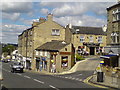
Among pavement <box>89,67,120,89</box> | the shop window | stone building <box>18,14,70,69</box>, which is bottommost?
pavement <box>89,67,120,89</box>

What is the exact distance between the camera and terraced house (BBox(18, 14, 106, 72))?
1425 inches

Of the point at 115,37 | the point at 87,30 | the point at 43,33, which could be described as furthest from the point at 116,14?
the point at 87,30

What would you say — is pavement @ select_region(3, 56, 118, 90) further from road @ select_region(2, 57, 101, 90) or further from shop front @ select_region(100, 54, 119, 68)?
shop front @ select_region(100, 54, 119, 68)

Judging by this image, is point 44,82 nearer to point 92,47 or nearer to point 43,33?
point 43,33

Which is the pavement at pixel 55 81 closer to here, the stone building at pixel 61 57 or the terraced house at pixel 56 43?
the stone building at pixel 61 57

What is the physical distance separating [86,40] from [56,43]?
13579 millimetres

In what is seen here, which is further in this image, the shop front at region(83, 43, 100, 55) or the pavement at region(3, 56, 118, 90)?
the shop front at region(83, 43, 100, 55)

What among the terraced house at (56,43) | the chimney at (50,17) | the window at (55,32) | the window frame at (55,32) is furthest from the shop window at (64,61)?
the chimney at (50,17)

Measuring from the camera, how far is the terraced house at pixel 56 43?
3619cm

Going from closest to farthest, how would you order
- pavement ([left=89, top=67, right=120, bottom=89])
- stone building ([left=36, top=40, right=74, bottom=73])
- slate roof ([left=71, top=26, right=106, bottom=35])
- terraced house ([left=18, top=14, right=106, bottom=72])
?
pavement ([left=89, top=67, right=120, bottom=89]) → stone building ([left=36, top=40, right=74, bottom=73]) → terraced house ([left=18, top=14, right=106, bottom=72]) → slate roof ([left=71, top=26, right=106, bottom=35])

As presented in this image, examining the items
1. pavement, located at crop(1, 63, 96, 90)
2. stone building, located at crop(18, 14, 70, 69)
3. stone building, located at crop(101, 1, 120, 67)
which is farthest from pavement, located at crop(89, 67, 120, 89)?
stone building, located at crop(18, 14, 70, 69)

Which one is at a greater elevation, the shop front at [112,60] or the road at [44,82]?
the shop front at [112,60]

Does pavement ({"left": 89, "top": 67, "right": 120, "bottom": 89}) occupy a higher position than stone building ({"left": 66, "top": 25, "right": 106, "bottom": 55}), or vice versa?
stone building ({"left": 66, "top": 25, "right": 106, "bottom": 55})

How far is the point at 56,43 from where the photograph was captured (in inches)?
1630
